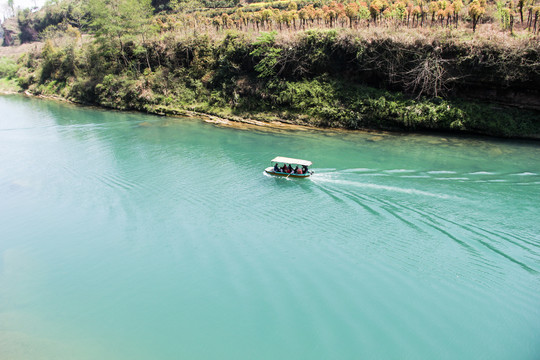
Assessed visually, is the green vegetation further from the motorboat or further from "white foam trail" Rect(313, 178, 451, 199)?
"white foam trail" Rect(313, 178, 451, 199)

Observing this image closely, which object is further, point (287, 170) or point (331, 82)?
point (331, 82)

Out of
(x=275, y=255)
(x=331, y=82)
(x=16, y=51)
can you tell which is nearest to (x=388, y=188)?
(x=275, y=255)

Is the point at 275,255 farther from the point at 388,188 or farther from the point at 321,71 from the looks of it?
the point at 321,71

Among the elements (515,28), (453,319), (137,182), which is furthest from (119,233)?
(515,28)

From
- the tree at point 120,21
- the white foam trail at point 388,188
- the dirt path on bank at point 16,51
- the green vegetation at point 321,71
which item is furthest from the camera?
the dirt path on bank at point 16,51

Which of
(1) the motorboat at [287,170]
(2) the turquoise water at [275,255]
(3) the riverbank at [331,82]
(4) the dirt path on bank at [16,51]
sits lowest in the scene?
(2) the turquoise water at [275,255]

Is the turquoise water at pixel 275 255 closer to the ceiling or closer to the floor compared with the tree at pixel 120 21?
closer to the floor

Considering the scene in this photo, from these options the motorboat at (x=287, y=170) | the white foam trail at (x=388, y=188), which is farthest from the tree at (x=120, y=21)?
the white foam trail at (x=388, y=188)

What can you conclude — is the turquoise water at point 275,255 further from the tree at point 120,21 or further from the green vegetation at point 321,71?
the tree at point 120,21
